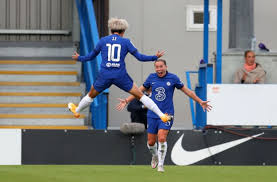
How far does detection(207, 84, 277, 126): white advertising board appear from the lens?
46.7 feet

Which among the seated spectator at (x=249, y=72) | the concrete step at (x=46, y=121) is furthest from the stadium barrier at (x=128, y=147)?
the concrete step at (x=46, y=121)

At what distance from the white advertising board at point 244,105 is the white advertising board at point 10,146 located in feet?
9.70

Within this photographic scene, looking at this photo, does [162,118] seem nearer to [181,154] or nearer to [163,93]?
[163,93]

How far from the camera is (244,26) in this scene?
1558 cm

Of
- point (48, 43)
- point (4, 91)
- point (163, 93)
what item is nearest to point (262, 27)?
point (48, 43)

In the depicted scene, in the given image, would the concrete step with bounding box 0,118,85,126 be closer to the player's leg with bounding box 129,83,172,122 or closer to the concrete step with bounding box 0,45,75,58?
the concrete step with bounding box 0,45,75,58

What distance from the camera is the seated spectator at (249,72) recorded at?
1441cm

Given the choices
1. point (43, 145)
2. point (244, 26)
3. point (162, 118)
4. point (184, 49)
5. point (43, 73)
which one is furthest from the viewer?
point (184, 49)

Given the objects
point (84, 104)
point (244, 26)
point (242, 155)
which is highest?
point (244, 26)

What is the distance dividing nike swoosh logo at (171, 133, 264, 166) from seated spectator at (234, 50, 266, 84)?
0.96 metres

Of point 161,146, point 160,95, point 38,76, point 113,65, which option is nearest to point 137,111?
point 38,76

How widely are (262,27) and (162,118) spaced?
24.0ft

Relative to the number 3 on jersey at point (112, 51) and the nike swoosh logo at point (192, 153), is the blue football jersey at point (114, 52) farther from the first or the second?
the nike swoosh logo at point (192, 153)
